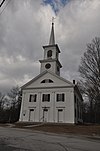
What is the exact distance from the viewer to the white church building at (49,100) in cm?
3059

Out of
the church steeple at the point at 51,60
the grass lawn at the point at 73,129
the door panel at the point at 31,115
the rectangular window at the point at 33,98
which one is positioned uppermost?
the church steeple at the point at 51,60

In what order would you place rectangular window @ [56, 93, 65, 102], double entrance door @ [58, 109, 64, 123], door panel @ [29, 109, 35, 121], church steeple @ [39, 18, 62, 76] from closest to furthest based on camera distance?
double entrance door @ [58, 109, 64, 123], rectangular window @ [56, 93, 65, 102], door panel @ [29, 109, 35, 121], church steeple @ [39, 18, 62, 76]

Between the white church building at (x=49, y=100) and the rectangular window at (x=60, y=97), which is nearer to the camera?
the white church building at (x=49, y=100)

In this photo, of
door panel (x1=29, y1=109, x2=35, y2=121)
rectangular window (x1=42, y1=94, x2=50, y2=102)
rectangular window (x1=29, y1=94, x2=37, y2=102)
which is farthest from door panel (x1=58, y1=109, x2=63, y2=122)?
rectangular window (x1=29, y1=94, x2=37, y2=102)

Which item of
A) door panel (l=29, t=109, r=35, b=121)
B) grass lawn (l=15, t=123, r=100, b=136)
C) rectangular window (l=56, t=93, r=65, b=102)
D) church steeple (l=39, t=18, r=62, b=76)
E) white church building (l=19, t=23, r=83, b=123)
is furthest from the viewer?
church steeple (l=39, t=18, r=62, b=76)

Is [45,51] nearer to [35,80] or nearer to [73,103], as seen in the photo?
[35,80]

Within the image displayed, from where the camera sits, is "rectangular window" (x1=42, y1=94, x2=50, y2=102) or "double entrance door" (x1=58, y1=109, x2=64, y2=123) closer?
"double entrance door" (x1=58, y1=109, x2=64, y2=123)

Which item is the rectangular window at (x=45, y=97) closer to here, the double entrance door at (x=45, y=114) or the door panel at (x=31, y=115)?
the double entrance door at (x=45, y=114)

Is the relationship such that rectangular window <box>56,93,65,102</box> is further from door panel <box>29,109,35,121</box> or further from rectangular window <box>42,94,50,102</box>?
door panel <box>29,109,35,121</box>

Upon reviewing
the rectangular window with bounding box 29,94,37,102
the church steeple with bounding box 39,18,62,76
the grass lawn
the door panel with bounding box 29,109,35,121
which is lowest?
the grass lawn

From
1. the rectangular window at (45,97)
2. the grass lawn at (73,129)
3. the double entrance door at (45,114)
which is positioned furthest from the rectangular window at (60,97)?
the grass lawn at (73,129)

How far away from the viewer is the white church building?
1204 inches

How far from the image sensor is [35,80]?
34906mm

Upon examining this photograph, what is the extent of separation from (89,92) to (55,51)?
59.4 feet
